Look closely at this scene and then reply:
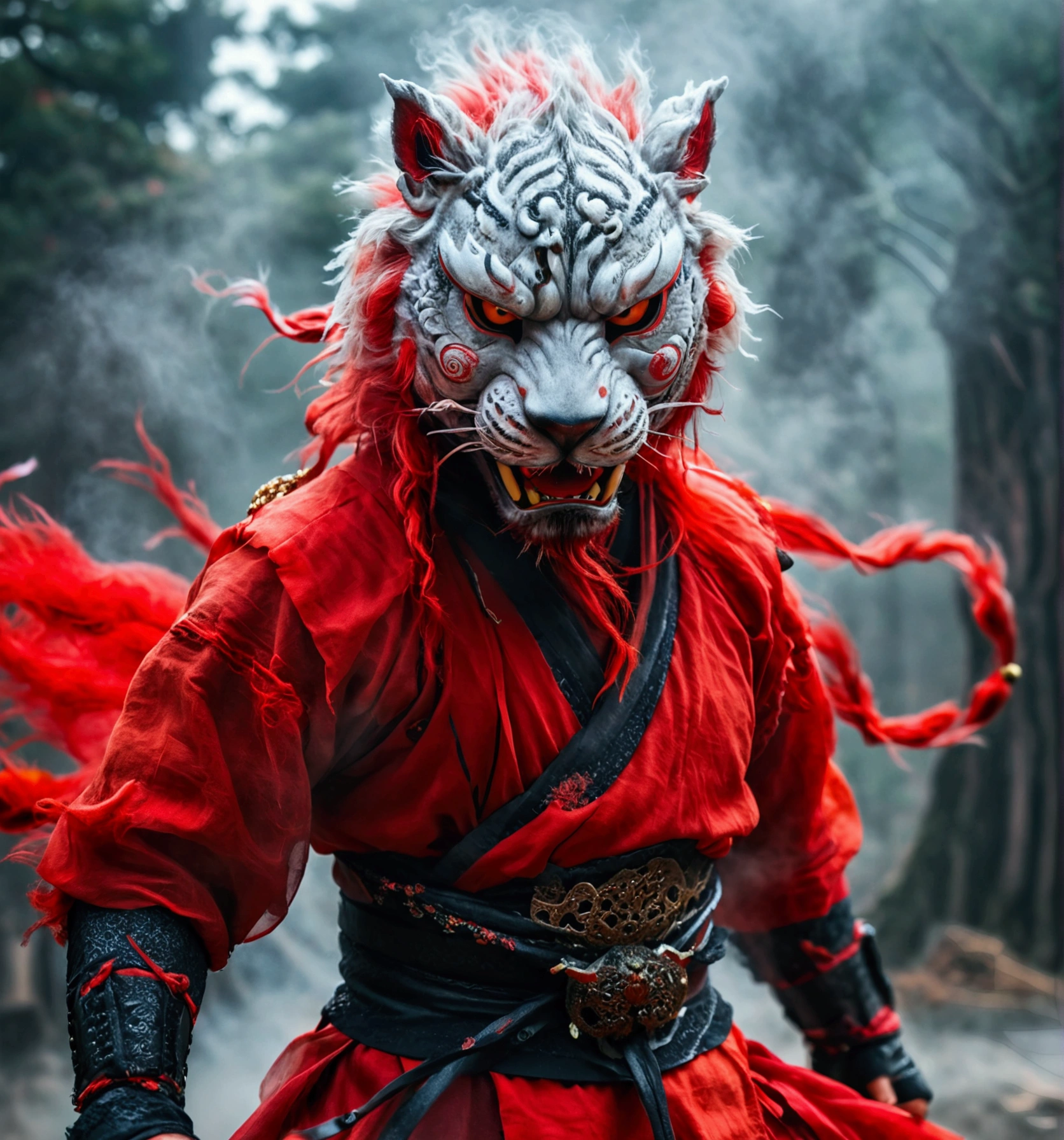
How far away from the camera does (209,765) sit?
1149 mm

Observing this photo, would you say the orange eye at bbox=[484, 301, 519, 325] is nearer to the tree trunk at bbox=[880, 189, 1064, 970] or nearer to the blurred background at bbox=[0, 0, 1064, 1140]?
the blurred background at bbox=[0, 0, 1064, 1140]

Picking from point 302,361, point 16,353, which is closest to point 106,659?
point 16,353

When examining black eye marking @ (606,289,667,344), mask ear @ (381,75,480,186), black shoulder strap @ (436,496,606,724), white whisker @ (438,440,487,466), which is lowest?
black shoulder strap @ (436,496,606,724)

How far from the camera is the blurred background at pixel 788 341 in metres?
3.08

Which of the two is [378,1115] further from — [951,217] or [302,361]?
[951,217]

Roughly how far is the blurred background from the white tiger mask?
76.7 inches

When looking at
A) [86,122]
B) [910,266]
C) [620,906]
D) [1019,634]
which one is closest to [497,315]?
[620,906]

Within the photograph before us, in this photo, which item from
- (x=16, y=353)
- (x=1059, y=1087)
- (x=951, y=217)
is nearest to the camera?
(x=16, y=353)

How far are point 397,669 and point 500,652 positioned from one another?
4.4 inches

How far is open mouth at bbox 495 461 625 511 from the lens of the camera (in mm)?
1221

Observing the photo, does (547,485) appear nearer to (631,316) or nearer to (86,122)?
(631,316)

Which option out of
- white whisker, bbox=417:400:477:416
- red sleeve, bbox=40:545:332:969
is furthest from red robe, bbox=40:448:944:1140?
white whisker, bbox=417:400:477:416

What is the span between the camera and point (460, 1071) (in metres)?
1.20

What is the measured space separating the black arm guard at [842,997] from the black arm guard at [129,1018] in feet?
2.70
